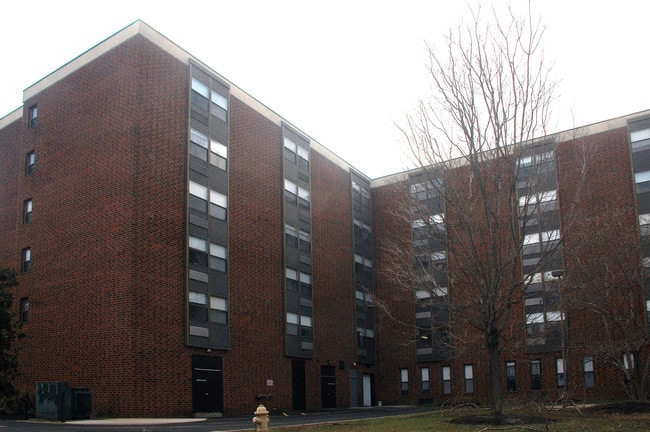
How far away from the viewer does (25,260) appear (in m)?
31.9

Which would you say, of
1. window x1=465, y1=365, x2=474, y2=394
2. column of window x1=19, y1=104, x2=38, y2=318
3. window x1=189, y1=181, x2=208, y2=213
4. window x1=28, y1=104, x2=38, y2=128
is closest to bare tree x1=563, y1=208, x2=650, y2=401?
window x1=465, y1=365, x2=474, y2=394

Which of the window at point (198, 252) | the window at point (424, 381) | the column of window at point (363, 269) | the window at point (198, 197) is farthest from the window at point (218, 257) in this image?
the window at point (424, 381)

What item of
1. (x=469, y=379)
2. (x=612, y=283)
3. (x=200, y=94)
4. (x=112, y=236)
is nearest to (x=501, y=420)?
(x=612, y=283)

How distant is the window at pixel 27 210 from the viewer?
3231 cm

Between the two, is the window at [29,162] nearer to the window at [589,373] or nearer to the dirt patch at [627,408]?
the dirt patch at [627,408]

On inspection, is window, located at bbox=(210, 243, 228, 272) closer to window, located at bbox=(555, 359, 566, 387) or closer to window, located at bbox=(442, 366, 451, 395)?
window, located at bbox=(442, 366, 451, 395)

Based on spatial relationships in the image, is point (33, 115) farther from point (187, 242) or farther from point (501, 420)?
point (501, 420)

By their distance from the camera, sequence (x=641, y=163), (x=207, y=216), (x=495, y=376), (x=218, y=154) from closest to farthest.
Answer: (x=495, y=376) → (x=207, y=216) → (x=218, y=154) → (x=641, y=163)

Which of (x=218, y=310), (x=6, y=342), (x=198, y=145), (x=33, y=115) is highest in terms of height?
(x=33, y=115)

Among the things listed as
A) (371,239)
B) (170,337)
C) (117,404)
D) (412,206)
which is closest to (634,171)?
(371,239)

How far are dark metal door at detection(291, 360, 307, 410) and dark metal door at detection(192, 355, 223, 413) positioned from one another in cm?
663

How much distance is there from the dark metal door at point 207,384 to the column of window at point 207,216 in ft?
2.44

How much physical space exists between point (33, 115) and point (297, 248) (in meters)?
15.4

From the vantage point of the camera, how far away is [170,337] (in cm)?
2828
